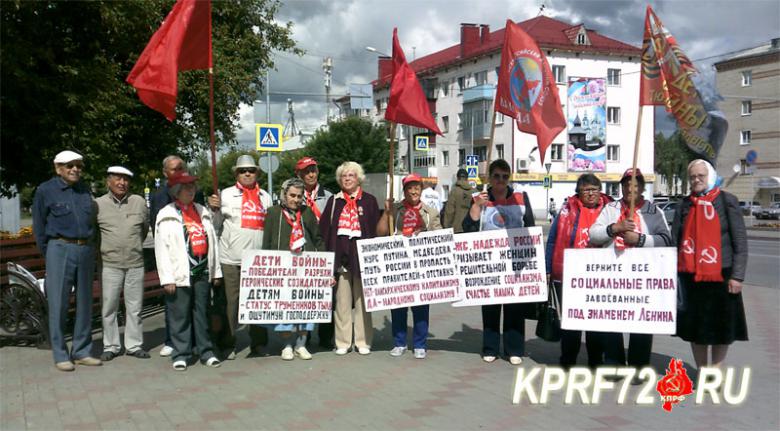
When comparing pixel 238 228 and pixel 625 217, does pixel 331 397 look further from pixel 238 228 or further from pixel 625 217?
pixel 625 217

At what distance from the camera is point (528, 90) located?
6.30 m

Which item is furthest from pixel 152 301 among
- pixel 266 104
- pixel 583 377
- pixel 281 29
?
pixel 266 104

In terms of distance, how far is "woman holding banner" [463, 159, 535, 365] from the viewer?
21.6ft

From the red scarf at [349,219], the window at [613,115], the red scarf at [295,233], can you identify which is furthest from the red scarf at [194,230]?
the window at [613,115]

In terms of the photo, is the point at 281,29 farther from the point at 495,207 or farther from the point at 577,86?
the point at 577,86

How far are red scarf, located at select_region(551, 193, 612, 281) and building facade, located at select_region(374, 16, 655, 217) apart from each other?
45132mm

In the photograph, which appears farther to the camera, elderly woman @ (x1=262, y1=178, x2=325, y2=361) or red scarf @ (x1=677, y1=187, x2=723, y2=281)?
elderly woman @ (x1=262, y1=178, x2=325, y2=361)

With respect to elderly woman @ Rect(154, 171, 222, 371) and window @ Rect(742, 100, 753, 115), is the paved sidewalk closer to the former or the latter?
elderly woman @ Rect(154, 171, 222, 371)

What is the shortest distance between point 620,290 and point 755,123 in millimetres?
66362

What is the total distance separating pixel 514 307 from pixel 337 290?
1832mm

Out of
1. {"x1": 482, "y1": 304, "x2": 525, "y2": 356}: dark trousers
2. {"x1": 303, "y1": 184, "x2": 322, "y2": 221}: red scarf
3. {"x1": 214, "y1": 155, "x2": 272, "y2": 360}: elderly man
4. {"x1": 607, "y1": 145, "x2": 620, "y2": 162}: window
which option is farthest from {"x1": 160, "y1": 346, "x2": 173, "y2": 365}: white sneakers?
{"x1": 607, "y1": 145, "x2": 620, "y2": 162}: window

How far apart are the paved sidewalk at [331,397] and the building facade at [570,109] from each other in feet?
148

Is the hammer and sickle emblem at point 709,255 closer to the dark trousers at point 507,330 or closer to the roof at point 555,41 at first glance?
the dark trousers at point 507,330

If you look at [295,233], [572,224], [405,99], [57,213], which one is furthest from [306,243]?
[572,224]
